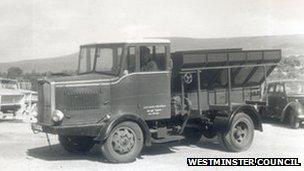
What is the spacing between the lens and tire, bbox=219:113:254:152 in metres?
10.2

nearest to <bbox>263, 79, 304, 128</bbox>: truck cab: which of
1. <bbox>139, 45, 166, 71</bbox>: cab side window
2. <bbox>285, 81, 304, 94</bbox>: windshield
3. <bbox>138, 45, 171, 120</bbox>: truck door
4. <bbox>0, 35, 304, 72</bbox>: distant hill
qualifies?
<bbox>285, 81, 304, 94</bbox>: windshield

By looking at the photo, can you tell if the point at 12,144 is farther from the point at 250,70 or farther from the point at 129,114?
the point at 250,70

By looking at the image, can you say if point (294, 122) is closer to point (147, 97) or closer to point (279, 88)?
point (279, 88)

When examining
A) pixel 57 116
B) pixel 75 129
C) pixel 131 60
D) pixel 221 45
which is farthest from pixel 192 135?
pixel 221 45

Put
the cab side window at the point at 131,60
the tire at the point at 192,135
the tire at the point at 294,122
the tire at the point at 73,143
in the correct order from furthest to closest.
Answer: the tire at the point at 294,122, the tire at the point at 192,135, the tire at the point at 73,143, the cab side window at the point at 131,60

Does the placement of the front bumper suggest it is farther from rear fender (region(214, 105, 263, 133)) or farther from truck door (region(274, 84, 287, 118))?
truck door (region(274, 84, 287, 118))

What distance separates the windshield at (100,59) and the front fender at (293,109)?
6.47 meters

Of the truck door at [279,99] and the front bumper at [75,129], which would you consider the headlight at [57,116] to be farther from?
the truck door at [279,99]

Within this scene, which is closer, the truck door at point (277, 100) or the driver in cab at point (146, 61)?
the driver in cab at point (146, 61)

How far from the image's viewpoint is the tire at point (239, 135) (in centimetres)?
1021

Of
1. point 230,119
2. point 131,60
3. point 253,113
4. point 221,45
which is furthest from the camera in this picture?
point 221,45

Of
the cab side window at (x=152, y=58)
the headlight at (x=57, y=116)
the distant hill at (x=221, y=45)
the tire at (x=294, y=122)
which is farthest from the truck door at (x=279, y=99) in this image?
the distant hill at (x=221, y=45)
